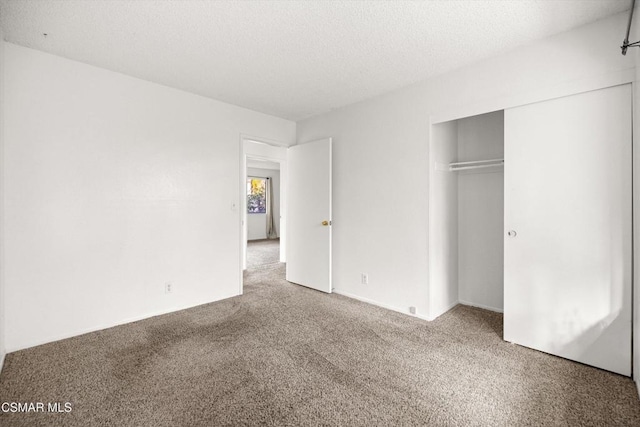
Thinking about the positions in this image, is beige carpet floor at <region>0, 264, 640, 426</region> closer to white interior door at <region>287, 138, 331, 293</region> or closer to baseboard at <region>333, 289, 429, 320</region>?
baseboard at <region>333, 289, 429, 320</region>

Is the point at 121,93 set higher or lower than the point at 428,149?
higher

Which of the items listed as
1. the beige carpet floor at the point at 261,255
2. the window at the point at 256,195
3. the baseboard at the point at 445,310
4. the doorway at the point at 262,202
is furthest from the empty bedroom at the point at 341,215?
the window at the point at 256,195

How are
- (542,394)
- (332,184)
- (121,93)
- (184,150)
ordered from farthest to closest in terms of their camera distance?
(332,184) → (184,150) → (121,93) → (542,394)

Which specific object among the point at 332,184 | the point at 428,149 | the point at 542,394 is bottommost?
the point at 542,394

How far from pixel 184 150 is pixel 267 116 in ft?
4.49

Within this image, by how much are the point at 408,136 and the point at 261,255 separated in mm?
4773

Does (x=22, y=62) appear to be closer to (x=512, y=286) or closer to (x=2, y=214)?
(x=2, y=214)

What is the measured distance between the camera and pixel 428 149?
3.03 metres

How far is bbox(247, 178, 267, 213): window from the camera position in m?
9.48

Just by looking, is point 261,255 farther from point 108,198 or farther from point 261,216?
point 108,198

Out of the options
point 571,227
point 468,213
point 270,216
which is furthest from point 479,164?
point 270,216

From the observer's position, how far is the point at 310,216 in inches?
167

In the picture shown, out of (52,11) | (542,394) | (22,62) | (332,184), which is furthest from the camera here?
(332,184)

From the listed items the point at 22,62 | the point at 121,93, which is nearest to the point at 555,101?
the point at 121,93
